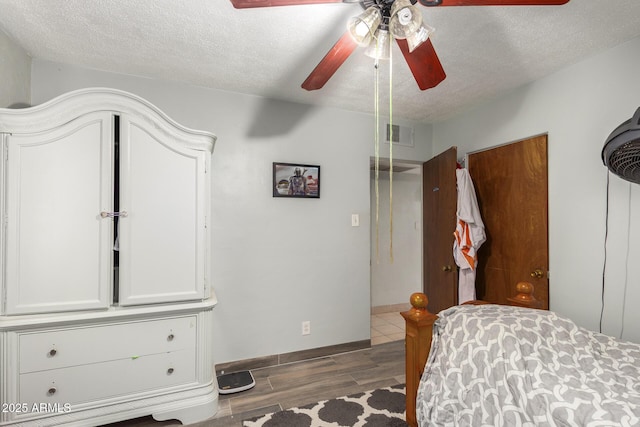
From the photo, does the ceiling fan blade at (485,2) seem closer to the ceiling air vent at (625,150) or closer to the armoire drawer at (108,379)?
the ceiling air vent at (625,150)

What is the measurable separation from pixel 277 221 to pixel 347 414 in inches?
59.7

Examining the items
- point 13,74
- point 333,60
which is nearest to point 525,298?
point 333,60

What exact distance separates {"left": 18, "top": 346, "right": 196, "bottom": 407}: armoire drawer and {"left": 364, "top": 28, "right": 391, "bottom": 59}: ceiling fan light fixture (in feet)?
6.47

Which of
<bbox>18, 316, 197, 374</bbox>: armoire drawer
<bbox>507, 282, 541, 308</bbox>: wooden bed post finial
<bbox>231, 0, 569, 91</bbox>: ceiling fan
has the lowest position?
<bbox>18, 316, 197, 374</bbox>: armoire drawer

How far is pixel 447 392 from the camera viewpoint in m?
1.30

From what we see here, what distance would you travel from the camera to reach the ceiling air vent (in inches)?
44.0

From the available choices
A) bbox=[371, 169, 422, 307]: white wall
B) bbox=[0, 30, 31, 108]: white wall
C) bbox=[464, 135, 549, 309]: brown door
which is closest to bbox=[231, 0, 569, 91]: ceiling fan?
bbox=[464, 135, 549, 309]: brown door

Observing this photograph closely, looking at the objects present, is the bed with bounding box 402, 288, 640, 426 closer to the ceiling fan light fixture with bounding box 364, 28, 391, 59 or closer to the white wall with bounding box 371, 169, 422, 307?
the ceiling fan light fixture with bounding box 364, 28, 391, 59

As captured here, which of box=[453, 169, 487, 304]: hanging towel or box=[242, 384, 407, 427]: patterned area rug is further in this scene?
box=[453, 169, 487, 304]: hanging towel

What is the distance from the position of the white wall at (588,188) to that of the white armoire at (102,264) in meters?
2.44

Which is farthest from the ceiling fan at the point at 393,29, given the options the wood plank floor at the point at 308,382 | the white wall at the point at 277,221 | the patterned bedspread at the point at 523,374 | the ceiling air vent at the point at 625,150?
the wood plank floor at the point at 308,382

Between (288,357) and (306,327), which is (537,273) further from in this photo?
(288,357)

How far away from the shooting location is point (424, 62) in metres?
1.38

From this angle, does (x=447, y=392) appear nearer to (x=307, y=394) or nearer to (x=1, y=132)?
(x=307, y=394)
